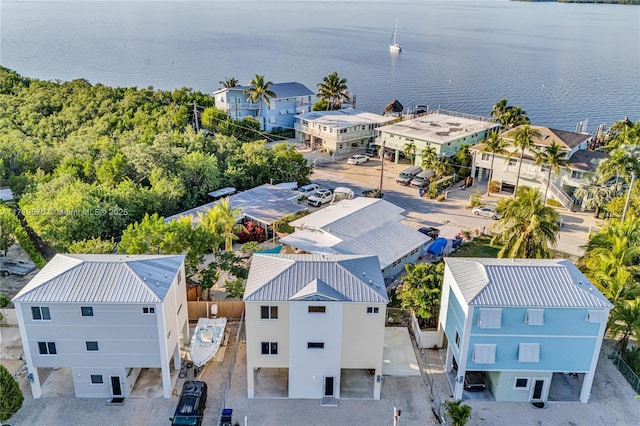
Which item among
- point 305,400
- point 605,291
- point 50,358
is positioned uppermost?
point 605,291

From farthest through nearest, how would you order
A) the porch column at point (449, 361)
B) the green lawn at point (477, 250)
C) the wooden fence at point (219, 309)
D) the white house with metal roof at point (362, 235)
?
1. the green lawn at point (477, 250)
2. the white house with metal roof at point (362, 235)
3. the wooden fence at point (219, 309)
4. the porch column at point (449, 361)

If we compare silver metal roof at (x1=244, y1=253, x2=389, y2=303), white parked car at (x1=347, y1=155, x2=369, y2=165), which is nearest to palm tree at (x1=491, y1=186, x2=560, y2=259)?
silver metal roof at (x1=244, y1=253, x2=389, y2=303)

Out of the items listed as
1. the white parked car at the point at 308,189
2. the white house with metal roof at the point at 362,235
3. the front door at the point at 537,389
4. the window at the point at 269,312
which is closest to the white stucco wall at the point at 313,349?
the window at the point at 269,312

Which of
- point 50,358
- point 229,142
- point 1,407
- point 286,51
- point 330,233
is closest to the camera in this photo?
point 1,407

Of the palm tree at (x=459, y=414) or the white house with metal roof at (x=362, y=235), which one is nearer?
the palm tree at (x=459, y=414)

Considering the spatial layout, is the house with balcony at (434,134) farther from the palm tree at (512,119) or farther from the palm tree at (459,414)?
the palm tree at (459,414)

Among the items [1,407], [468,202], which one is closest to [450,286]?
[1,407]

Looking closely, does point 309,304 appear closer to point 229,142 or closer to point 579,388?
point 579,388
